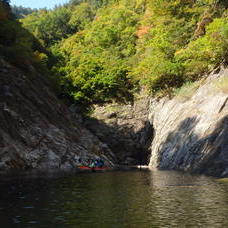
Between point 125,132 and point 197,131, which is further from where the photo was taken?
point 125,132

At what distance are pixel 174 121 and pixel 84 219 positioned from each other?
3575cm

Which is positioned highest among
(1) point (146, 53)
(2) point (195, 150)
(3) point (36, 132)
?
(1) point (146, 53)

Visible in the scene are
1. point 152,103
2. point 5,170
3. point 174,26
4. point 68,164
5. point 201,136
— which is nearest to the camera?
point 5,170

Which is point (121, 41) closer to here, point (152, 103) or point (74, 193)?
point (152, 103)

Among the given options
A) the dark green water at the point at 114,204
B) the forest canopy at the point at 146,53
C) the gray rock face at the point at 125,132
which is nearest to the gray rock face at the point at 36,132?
the gray rock face at the point at 125,132

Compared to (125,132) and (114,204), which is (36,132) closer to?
(125,132)

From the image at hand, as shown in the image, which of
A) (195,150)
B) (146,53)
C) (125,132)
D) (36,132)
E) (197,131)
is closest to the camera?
(195,150)

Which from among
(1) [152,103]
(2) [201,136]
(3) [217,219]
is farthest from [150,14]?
(3) [217,219]

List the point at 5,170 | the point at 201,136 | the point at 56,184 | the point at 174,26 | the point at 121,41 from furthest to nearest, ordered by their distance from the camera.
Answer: the point at 121,41, the point at 174,26, the point at 201,136, the point at 5,170, the point at 56,184

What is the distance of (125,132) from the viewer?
6172cm

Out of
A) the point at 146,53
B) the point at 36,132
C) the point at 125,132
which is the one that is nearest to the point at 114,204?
the point at 36,132

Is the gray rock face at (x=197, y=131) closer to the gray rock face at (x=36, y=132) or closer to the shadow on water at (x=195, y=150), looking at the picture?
the shadow on water at (x=195, y=150)

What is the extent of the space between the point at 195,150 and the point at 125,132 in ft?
68.1

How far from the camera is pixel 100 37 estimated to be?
98812 mm
